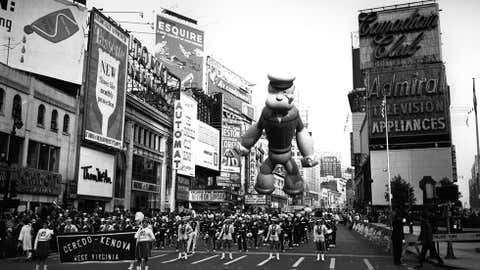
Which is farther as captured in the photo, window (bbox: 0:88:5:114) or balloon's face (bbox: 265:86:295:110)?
window (bbox: 0:88:5:114)

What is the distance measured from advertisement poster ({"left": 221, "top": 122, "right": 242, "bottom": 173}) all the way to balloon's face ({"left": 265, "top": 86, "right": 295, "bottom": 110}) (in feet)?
211

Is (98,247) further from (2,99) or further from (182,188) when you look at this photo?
(182,188)

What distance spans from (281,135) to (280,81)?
221cm

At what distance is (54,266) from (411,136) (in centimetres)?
6658

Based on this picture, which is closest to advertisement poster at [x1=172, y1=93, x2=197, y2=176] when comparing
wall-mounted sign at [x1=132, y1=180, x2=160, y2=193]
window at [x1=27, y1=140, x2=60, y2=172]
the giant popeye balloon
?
wall-mounted sign at [x1=132, y1=180, x2=160, y2=193]

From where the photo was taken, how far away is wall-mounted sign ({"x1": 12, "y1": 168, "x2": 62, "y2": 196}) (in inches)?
1203

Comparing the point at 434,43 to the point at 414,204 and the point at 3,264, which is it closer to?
the point at 414,204

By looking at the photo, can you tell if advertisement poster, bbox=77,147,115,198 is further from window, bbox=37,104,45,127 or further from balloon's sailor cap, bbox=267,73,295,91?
balloon's sailor cap, bbox=267,73,295,91

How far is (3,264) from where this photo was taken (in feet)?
56.2

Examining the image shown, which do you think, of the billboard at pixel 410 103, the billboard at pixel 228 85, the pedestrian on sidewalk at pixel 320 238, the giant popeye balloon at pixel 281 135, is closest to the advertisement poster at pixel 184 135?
the billboard at pixel 410 103

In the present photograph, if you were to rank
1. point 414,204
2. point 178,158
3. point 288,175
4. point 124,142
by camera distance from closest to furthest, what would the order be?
→ point 288,175 < point 124,142 < point 178,158 < point 414,204

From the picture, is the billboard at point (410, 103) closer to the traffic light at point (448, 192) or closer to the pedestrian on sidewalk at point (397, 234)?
the traffic light at point (448, 192)

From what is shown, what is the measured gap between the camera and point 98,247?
13906mm

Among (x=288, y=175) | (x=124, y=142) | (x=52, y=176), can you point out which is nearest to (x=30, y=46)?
(x=52, y=176)
